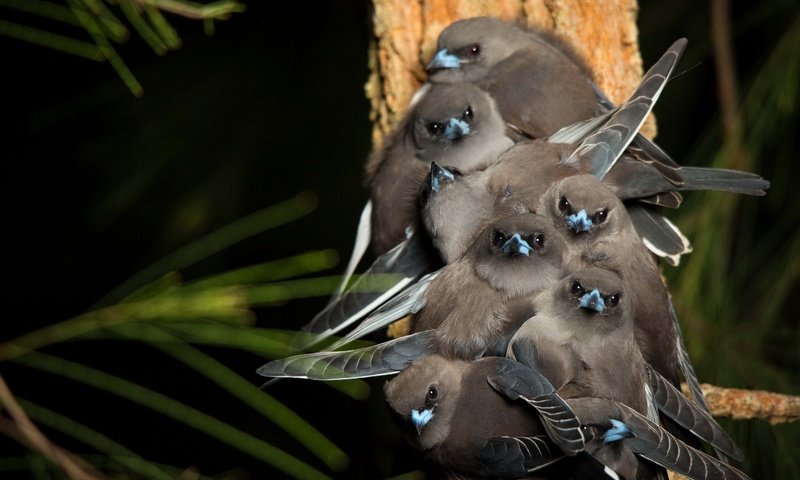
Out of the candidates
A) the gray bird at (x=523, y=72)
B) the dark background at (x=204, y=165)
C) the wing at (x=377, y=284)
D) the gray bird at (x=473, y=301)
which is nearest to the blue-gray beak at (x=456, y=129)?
the gray bird at (x=523, y=72)

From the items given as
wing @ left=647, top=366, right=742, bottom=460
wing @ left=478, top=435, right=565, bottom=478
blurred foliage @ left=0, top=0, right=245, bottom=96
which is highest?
blurred foliage @ left=0, top=0, right=245, bottom=96

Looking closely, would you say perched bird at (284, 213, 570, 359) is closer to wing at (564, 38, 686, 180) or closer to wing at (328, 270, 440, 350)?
wing at (328, 270, 440, 350)

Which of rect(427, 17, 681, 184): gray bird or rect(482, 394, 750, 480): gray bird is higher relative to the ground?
rect(427, 17, 681, 184): gray bird

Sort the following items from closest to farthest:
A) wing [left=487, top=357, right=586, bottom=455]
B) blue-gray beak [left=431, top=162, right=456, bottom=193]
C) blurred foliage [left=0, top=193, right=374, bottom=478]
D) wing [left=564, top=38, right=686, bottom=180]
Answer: blurred foliage [left=0, top=193, right=374, bottom=478]
wing [left=487, top=357, right=586, bottom=455]
wing [left=564, top=38, right=686, bottom=180]
blue-gray beak [left=431, top=162, right=456, bottom=193]

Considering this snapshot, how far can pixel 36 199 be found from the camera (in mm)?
3902

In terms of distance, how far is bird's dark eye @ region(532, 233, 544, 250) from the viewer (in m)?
1.96

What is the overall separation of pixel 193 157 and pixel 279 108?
40cm

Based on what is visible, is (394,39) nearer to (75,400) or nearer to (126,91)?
(126,91)

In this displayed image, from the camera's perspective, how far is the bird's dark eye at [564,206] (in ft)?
6.54

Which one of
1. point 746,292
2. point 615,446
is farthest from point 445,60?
point 746,292

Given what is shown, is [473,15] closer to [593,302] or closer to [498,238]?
[498,238]

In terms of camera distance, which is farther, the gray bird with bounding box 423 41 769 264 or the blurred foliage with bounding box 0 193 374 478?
the gray bird with bounding box 423 41 769 264

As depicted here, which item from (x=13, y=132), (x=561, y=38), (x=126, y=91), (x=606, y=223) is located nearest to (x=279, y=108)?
(x=126, y=91)

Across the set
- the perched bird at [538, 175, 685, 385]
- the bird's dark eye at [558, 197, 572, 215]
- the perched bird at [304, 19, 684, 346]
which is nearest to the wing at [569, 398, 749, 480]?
the perched bird at [538, 175, 685, 385]
